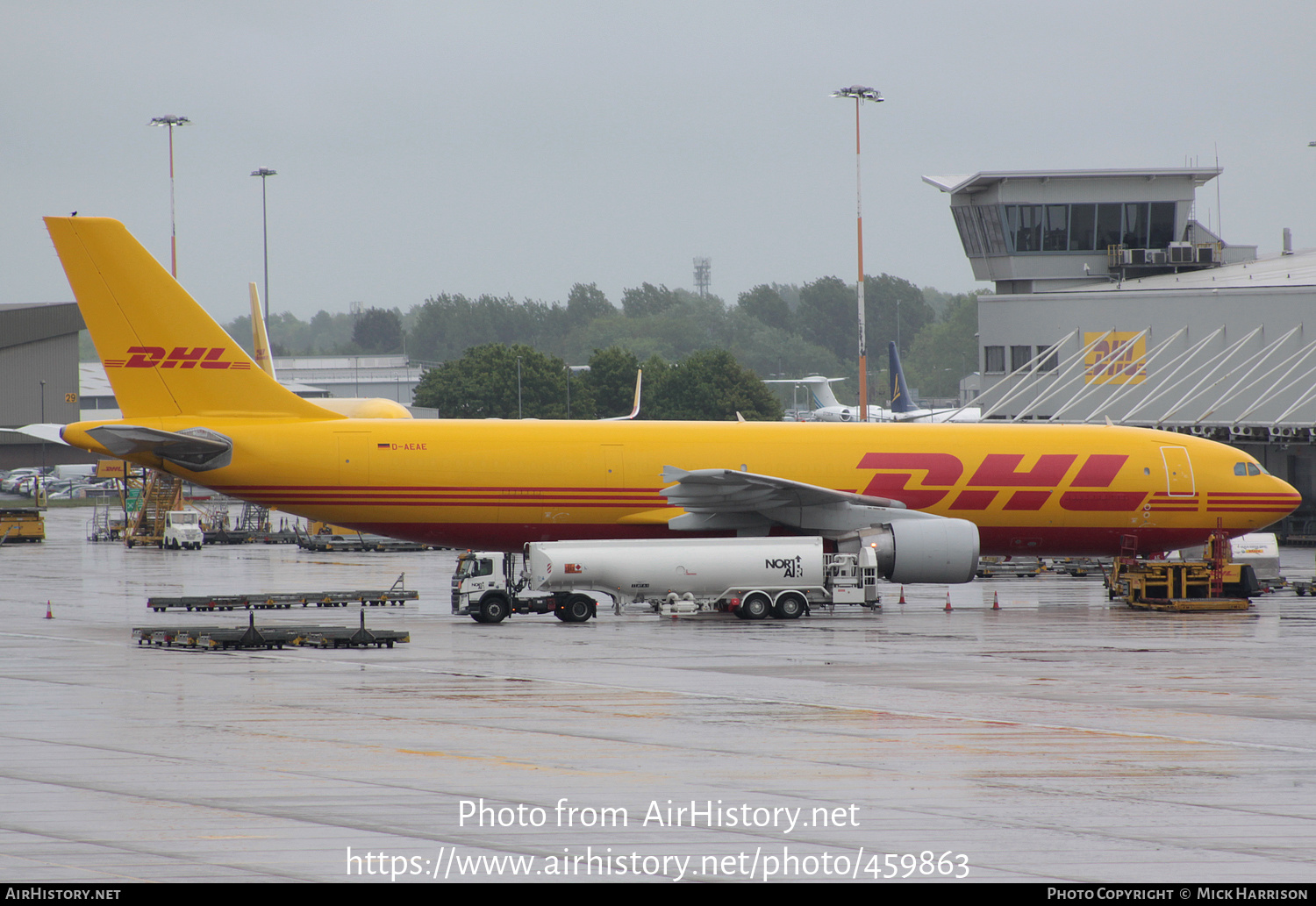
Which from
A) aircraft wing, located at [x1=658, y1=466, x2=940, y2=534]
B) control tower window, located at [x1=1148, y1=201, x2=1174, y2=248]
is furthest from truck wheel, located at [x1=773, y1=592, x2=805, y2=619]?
control tower window, located at [x1=1148, y1=201, x2=1174, y2=248]

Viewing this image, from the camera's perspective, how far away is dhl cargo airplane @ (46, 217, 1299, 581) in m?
28.8

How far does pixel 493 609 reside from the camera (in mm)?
27562

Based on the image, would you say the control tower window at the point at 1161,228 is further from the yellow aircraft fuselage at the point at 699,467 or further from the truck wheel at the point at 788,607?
the truck wheel at the point at 788,607

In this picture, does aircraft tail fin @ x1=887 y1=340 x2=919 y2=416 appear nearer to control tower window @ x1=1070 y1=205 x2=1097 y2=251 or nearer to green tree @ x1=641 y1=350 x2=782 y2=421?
green tree @ x1=641 y1=350 x2=782 y2=421

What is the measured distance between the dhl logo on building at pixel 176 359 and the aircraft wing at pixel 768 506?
33.4 feet

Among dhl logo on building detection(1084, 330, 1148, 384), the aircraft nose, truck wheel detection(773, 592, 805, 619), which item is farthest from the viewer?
dhl logo on building detection(1084, 330, 1148, 384)

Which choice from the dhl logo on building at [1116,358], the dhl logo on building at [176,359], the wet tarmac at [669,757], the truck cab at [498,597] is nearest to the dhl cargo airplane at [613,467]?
the dhl logo on building at [176,359]

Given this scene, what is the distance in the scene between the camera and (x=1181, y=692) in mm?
18141

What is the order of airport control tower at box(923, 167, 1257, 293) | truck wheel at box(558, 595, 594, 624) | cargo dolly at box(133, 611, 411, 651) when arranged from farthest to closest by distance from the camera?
airport control tower at box(923, 167, 1257, 293), truck wheel at box(558, 595, 594, 624), cargo dolly at box(133, 611, 411, 651)

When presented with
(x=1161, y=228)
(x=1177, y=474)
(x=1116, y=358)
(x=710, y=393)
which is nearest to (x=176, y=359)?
(x=1177, y=474)

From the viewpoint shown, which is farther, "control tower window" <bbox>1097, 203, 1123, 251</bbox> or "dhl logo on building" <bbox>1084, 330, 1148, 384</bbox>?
"control tower window" <bbox>1097, 203, 1123, 251</bbox>

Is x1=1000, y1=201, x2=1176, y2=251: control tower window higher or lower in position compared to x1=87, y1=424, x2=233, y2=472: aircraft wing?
higher

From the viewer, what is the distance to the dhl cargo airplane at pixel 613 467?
2875 cm

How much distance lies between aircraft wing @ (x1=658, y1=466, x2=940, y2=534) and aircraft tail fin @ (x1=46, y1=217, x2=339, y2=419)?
8.98 meters
